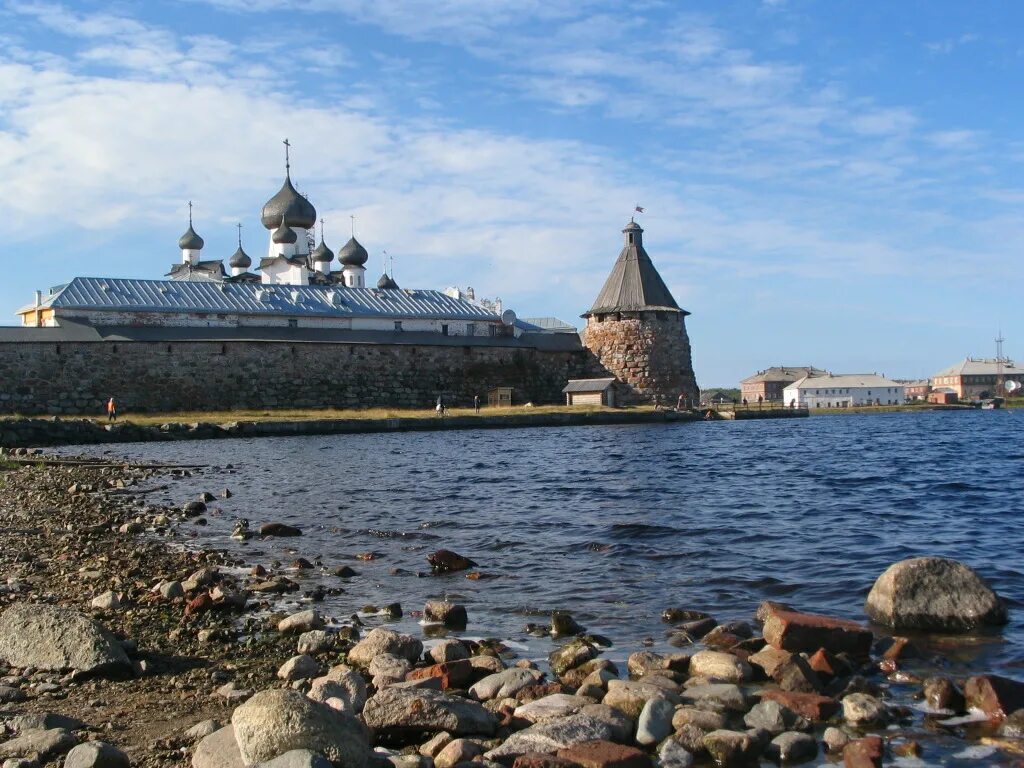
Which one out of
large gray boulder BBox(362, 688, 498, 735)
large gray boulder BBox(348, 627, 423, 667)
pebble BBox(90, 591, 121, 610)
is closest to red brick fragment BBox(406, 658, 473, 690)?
large gray boulder BBox(348, 627, 423, 667)

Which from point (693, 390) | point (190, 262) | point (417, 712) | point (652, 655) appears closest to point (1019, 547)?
point (652, 655)

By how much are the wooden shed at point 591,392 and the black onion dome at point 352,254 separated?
14761 mm

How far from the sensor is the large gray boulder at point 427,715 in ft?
13.6

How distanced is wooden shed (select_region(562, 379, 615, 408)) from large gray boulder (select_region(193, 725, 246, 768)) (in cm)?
4065

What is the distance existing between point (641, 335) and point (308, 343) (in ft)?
50.4

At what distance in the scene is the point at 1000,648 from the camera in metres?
5.53

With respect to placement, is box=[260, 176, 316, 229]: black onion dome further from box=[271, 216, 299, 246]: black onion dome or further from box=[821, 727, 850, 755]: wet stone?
box=[821, 727, 850, 755]: wet stone

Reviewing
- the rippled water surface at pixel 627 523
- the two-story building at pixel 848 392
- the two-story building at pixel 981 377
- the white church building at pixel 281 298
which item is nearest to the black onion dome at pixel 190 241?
the white church building at pixel 281 298

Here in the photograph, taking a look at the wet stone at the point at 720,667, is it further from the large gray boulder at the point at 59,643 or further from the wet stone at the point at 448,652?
the large gray boulder at the point at 59,643

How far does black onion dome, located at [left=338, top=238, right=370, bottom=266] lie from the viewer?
173ft

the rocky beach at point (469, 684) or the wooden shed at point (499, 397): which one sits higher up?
the wooden shed at point (499, 397)

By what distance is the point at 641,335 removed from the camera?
45.9 metres

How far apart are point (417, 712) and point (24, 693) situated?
1.91 meters

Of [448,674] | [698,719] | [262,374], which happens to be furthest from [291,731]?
[262,374]
